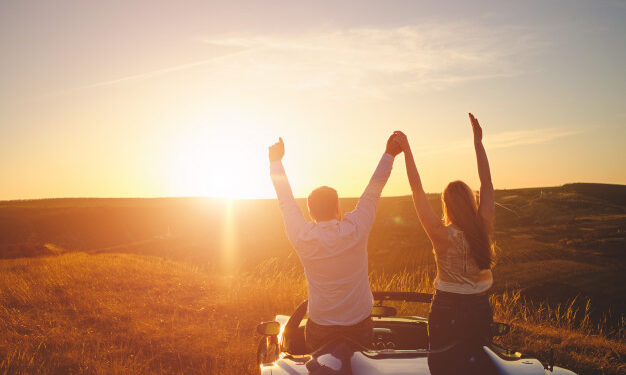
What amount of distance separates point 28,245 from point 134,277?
24.0 m

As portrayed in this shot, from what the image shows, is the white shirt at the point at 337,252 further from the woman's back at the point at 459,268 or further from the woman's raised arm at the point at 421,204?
the woman's back at the point at 459,268

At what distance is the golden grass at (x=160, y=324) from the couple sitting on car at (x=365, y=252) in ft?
10.4

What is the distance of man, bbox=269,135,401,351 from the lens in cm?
323

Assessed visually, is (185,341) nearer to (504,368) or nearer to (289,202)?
(289,202)

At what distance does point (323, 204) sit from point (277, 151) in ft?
2.22

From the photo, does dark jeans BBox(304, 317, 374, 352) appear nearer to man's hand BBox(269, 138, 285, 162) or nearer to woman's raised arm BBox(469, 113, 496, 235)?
woman's raised arm BBox(469, 113, 496, 235)

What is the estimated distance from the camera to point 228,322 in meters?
8.85

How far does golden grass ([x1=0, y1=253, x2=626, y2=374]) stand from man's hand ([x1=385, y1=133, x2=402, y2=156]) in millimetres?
3877

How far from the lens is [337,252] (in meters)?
3.23

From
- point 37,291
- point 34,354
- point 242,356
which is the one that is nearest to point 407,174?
point 242,356

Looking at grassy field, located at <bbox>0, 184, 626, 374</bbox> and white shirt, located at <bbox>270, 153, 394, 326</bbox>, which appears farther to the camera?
grassy field, located at <bbox>0, 184, 626, 374</bbox>

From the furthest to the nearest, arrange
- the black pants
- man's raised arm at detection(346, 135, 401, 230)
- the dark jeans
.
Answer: the dark jeans
man's raised arm at detection(346, 135, 401, 230)
the black pants

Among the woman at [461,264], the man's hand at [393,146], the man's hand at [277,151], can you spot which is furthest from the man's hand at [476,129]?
the man's hand at [277,151]

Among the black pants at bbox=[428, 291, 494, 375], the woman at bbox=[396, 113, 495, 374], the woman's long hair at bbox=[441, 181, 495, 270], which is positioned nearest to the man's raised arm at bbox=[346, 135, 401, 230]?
the woman at bbox=[396, 113, 495, 374]
